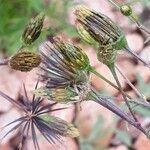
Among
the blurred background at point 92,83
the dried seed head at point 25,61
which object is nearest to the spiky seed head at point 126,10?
the dried seed head at point 25,61

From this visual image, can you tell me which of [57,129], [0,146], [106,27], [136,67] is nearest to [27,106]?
[57,129]

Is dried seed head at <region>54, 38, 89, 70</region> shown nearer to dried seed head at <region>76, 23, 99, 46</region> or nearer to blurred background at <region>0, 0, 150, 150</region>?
dried seed head at <region>76, 23, 99, 46</region>

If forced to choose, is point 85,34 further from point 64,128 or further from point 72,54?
point 64,128

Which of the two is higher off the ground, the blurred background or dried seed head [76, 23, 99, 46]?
the blurred background

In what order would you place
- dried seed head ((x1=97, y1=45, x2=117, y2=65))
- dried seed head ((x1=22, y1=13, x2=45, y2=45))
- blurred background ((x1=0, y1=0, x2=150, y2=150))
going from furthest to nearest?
blurred background ((x1=0, y1=0, x2=150, y2=150)) → dried seed head ((x1=22, y1=13, x2=45, y2=45)) → dried seed head ((x1=97, y1=45, x2=117, y2=65))

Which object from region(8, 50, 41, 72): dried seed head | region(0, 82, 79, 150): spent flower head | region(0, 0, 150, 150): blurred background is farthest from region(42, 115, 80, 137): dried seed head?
region(0, 0, 150, 150): blurred background

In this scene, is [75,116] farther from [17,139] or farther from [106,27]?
[106,27]

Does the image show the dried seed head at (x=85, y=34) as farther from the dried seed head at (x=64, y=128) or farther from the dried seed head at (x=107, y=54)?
the dried seed head at (x=64, y=128)
